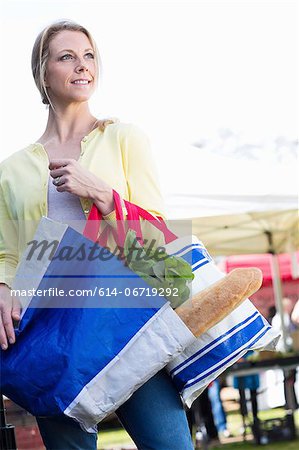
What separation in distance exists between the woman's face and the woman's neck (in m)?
0.03

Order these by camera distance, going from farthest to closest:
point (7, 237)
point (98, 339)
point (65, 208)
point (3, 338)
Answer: point (7, 237)
point (65, 208)
point (3, 338)
point (98, 339)

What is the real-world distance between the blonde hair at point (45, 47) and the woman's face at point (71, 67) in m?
0.01

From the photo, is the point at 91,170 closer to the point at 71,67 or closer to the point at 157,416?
the point at 71,67

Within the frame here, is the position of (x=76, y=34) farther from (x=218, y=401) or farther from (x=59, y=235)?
(x=218, y=401)

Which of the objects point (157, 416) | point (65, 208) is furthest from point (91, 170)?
point (157, 416)

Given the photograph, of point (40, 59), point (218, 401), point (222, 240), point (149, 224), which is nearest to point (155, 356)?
point (149, 224)

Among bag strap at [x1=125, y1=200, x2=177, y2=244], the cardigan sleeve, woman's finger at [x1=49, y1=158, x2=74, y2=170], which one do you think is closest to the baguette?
bag strap at [x1=125, y1=200, x2=177, y2=244]

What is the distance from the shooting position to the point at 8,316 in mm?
1969

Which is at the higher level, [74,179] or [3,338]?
[74,179]

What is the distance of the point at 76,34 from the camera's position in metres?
2.20

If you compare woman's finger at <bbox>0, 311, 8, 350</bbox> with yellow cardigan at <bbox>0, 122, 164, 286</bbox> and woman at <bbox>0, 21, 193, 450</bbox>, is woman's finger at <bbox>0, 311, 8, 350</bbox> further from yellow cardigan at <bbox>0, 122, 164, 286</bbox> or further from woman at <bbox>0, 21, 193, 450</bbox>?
yellow cardigan at <bbox>0, 122, 164, 286</bbox>

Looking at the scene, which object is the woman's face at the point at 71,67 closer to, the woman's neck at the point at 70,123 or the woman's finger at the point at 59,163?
the woman's neck at the point at 70,123

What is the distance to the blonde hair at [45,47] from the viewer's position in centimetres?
220

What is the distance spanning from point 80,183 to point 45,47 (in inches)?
16.4
